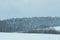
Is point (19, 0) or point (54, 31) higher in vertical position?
point (19, 0)

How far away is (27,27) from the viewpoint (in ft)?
4.79

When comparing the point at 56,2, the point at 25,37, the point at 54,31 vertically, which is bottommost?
the point at 25,37

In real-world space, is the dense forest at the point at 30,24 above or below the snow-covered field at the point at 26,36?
above

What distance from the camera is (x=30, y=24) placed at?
1452mm

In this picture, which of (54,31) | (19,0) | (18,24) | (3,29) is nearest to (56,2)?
(54,31)

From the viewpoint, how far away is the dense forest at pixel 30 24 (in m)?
1.42

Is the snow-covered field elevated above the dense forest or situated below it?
below

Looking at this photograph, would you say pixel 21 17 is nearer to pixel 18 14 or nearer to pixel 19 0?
pixel 18 14

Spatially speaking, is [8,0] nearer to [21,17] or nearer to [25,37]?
[21,17]

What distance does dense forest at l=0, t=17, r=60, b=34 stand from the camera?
4.67ft

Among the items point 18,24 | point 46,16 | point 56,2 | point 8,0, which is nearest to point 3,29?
point 18,24

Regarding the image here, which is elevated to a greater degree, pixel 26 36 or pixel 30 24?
pixel 30 24

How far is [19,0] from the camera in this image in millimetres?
1470

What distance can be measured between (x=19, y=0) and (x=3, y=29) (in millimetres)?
566
